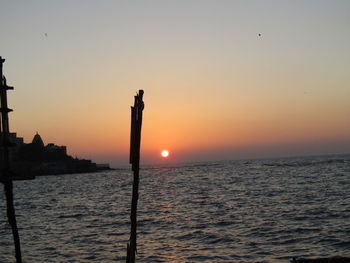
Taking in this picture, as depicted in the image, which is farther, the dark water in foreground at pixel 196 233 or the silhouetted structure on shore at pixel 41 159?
the silhouetted structure on shore at pixel 41 159

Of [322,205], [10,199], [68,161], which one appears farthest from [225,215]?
[68,161]

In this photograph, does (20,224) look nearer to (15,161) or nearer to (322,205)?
(322,205)

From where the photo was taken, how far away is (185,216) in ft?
112

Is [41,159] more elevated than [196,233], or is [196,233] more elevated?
[41,159]

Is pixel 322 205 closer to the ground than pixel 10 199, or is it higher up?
closer to the ground

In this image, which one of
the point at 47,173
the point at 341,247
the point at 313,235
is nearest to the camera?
the point at 341,247

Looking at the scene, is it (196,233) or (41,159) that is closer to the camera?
(196,233)

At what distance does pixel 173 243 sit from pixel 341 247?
8348mm

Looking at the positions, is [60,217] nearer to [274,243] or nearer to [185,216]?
[185,216]

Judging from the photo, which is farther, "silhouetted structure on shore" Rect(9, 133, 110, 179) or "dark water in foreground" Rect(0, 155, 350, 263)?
"silhouetted structure on shore" Rect(9, 133, 110, 179)

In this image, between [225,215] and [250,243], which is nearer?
[250,243]

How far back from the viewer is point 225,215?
1312 inches

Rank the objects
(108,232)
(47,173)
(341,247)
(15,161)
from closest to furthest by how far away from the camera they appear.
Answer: (341,247) → (108,232) → (15,161) → (47,173)

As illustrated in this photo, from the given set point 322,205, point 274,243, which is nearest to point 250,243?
point 274,243
